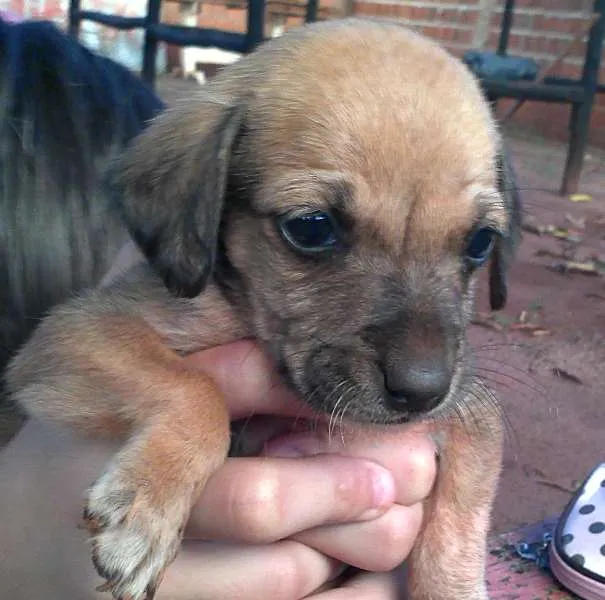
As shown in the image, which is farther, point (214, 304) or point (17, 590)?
point (214, 304)

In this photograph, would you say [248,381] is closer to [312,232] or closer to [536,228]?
[312,232]

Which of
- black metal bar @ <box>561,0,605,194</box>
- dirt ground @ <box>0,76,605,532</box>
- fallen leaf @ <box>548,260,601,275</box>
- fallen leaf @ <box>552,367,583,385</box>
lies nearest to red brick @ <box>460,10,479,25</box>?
black metal bar @ <box>561,0,605,194</box>

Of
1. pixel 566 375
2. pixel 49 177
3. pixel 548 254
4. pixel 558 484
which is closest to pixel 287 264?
pixel 49 177

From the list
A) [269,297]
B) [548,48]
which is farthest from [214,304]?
[548,48]

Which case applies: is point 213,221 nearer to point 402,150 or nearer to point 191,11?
point 402,150

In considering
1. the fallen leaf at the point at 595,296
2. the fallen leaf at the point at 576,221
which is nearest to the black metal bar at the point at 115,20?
the fallen leaf at the point at 576,221
